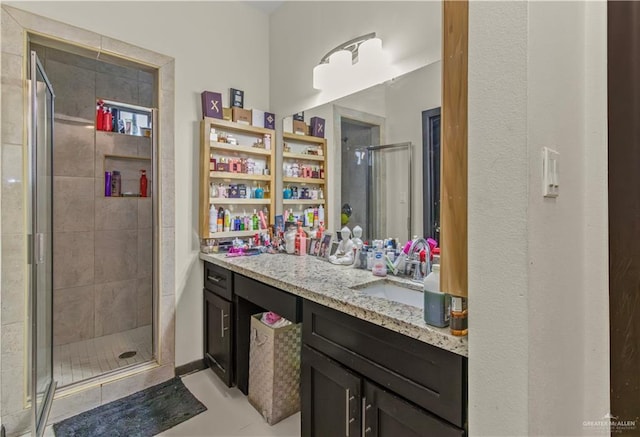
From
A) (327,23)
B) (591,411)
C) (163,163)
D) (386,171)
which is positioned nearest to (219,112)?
(163,163)

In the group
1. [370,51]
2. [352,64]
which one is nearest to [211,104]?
[352,64]

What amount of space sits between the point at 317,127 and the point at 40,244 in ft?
5.86

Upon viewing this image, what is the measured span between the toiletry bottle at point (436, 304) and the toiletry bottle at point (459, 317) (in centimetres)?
5

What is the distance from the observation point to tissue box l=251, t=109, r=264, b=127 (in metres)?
2.47

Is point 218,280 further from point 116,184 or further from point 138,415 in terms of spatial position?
point 116,184

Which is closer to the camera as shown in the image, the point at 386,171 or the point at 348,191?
the point at 386,171

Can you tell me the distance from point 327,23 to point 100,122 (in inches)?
86.1

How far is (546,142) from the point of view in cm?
75

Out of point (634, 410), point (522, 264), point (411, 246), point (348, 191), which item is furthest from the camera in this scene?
point (348, 191)

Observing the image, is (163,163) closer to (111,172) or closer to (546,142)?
(111,172)

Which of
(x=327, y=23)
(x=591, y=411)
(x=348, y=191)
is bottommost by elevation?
(x=591, y=411)

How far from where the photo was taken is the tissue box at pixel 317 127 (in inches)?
86.0

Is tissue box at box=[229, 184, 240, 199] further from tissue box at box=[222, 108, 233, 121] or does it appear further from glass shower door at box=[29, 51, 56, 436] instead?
glass shower door at box=[29, 51, 56, 436]

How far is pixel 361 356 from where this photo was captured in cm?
114
